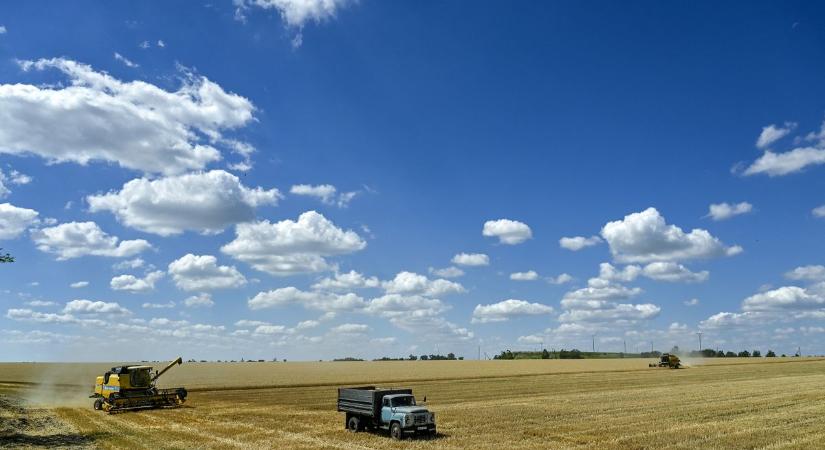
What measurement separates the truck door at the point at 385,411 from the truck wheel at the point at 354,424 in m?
1.65

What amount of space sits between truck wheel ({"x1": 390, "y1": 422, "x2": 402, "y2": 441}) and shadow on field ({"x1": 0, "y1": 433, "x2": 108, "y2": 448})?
13.5m

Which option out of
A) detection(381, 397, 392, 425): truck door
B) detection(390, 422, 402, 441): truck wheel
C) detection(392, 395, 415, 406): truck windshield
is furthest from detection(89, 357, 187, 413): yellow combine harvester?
detection(390, 422, 402, 441): truck wheel

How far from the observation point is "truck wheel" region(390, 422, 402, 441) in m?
28.2

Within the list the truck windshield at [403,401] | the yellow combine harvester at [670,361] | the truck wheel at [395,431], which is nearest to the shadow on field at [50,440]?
the truck wheel at [395,431]

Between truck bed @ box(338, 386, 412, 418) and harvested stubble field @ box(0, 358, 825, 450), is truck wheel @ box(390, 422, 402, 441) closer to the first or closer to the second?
harvested stubble field @ box(0, 358, 825, 450)

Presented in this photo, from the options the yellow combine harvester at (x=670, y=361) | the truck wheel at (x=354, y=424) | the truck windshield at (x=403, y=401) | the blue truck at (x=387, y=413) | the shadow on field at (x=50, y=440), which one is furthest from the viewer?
the yellow combine harvester at (x=670, y=361)

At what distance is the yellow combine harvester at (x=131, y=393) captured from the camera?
44656 millimetres

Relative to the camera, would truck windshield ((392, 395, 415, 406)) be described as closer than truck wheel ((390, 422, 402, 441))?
No

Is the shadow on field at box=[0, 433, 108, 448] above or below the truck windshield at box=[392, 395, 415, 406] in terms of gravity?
below

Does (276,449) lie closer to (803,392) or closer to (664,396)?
(664,396)

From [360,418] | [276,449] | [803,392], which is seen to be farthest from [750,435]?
[803,392]

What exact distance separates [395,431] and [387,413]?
105 cm

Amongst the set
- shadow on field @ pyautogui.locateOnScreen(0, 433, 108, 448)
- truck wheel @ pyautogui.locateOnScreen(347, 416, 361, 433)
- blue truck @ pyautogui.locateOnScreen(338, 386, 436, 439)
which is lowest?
shadow on field @ pyautogui.locateOnScreen(0, 433, 108, 448)

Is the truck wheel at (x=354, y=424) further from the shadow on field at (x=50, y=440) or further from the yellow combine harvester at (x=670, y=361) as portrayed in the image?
the yellow combine harvester at (x=670, y=361)
